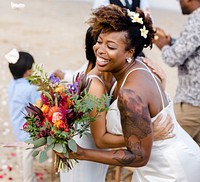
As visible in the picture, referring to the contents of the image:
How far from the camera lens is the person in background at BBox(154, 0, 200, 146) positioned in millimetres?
4020

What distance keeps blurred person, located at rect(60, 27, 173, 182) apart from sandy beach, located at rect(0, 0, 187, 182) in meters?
1.52

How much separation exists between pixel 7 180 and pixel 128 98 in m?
2.60

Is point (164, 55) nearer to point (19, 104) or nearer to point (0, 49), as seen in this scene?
point (19, 104)

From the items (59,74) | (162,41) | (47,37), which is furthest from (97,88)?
(47,37)

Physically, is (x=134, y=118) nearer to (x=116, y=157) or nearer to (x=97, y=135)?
(x=116, y=157)

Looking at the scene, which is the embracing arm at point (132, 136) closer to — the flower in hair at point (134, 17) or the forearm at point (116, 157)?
the forearm at point (116, 157)

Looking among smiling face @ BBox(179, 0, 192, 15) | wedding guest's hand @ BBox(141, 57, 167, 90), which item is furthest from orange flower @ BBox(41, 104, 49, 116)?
smiling face @ BBox(179, 0, 192, 15)

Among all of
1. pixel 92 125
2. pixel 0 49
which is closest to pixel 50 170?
pixel 92 125

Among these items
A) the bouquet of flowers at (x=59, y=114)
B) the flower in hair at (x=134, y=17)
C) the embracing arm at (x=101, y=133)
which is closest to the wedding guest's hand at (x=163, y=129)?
the embracing arm at (x=101, y=133)

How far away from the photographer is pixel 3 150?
533 cm

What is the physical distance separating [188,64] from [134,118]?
1772 millimetres

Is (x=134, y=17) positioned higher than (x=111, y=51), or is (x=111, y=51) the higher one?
(x=134, y=17)

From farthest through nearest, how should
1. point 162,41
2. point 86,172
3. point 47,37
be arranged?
point 47,37, point 162,41, point 86,172

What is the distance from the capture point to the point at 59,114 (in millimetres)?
2566
